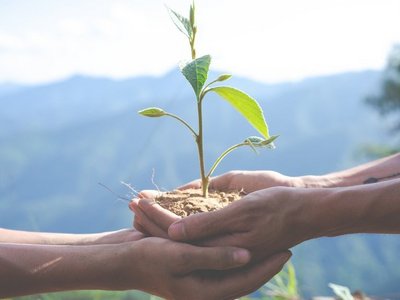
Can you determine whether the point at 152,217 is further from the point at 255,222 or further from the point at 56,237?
the point at 56,237

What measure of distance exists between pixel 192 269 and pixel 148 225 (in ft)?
0.45

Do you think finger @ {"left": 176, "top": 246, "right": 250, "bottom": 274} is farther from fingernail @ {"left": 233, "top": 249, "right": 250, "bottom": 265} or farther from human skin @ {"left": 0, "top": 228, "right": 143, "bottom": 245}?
human skin @ {"left": 0, "top": 228, "right": 143, "bottom": 245}

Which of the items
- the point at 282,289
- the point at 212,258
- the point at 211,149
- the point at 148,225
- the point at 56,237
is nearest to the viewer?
the point at 212,258

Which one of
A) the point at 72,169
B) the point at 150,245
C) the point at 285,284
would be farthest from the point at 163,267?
the point at 72,169

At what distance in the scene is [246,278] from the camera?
Answer: 0.92m

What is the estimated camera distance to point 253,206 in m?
0.89

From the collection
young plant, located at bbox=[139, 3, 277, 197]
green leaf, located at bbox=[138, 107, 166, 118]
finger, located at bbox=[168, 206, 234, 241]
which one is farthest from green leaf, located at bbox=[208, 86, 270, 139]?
finger, located at bbox=[168, 206, 234, 241]

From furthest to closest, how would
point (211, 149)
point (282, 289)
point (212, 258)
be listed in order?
point (211, 149), point (282, 289), point (212, 258)

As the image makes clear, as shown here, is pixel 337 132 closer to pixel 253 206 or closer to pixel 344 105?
pixel 344 105

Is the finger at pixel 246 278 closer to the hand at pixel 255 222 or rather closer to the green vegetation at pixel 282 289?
the hand at pixel 255 222

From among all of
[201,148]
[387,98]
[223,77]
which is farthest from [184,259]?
[387,98]

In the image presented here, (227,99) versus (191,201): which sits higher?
(227,99)

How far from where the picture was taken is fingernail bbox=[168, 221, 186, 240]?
2.89 feet

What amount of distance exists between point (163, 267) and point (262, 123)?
1.07 ft
